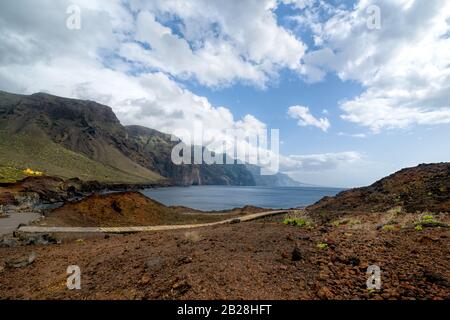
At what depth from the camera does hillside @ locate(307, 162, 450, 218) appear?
1991 cm

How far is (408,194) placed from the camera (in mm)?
24422

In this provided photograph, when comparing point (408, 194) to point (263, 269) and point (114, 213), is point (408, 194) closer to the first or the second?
point (263, 269)

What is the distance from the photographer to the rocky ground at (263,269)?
251 inches

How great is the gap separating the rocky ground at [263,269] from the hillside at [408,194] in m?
10.2

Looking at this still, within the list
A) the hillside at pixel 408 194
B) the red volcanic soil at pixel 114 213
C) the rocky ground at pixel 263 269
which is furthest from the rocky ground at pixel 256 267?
the red volcanic soil at pixel 114 213

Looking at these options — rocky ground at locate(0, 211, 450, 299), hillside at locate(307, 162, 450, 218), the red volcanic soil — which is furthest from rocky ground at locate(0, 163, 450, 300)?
the red volcanic soil

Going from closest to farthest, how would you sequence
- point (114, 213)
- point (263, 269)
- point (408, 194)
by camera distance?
1. point (263, 269)
2. point (408, 194)
3. point (114, 213)

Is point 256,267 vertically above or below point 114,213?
above

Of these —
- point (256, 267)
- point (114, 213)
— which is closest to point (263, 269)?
point (256, 267)

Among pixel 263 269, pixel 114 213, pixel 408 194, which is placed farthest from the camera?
pixel 114 213

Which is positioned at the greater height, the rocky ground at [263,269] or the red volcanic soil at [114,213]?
the rocky ground at [263,269]

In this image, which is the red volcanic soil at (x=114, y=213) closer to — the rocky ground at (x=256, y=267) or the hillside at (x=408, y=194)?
the rocky ground at (x=256, y=267)

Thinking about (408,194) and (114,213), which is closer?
(408,194)

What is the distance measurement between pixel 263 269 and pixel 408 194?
21.8 metres
